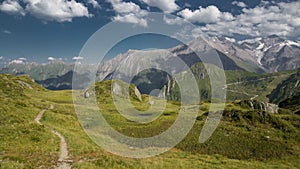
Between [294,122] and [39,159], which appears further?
[294,122]

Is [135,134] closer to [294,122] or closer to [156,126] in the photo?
[156,126]

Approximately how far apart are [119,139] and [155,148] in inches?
390

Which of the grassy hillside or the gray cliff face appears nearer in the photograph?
the grassy hillside

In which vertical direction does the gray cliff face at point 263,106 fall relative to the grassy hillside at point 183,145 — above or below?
above

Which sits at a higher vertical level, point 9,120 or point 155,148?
point 9,120

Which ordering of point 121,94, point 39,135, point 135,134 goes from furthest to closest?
point 121,94
point 135,134
point 39,135

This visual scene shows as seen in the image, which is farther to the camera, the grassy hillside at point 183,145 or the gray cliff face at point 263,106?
the gray cliff face at point 263,106

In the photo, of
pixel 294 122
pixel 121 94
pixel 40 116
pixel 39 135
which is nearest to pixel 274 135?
pixel 294 122

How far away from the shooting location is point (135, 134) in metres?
57.4

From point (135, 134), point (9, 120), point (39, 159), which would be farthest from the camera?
point (135, 134)

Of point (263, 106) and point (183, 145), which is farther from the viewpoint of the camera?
point (263, 106)

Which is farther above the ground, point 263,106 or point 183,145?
point 263,106

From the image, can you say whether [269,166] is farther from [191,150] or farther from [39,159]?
[39,159]

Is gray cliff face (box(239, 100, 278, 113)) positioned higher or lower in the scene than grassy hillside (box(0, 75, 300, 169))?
higher
